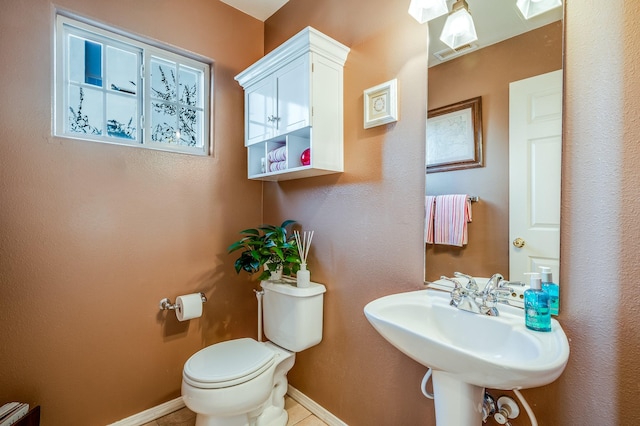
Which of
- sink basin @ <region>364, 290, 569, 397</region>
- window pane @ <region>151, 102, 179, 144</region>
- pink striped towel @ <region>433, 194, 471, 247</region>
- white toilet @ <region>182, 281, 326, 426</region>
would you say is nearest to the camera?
sink basin @ <region>364, 290, 569, 397</region>

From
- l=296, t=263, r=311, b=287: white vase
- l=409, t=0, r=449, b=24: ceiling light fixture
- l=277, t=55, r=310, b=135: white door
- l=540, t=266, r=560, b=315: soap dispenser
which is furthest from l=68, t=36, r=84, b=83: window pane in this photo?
l=540, t=266, r=560, b=315: soap dispenser

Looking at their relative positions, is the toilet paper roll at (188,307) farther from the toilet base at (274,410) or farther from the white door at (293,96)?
Result: the white door at (293,96)

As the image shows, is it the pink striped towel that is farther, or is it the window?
the window

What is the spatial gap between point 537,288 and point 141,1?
7.69ft

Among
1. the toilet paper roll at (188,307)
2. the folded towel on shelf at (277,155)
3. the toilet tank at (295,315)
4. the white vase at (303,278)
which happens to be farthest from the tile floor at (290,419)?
the folded towel on shelf at (277,155)

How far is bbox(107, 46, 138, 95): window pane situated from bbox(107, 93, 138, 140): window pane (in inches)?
2.1

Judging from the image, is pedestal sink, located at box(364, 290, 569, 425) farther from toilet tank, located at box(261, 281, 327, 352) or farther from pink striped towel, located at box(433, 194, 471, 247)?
toilet tank, located at box(261, 281, 327, 352)

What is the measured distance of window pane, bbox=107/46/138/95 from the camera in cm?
171

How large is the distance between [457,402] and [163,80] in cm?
223

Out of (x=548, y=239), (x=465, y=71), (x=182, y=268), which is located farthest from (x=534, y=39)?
(x=182, y=268)

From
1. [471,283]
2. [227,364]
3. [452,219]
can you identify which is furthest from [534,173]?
[227,364]

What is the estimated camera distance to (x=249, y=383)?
1.37 meters

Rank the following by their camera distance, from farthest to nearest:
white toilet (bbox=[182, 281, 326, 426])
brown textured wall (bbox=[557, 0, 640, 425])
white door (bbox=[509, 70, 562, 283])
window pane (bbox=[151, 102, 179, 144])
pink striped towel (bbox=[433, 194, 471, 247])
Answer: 1. window pane (bbox=[151, 102, 179, 144])
2. white toilet (bbox=[182, 281, 326, 426])
3. pink striped towel (bbox=[433, 194, 471, 247])
4. white door (bbox=[509, 70, 562, 283])
5. brown textured wall (bbox=[557, 0, 640, 425])

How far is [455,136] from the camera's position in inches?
48.7
